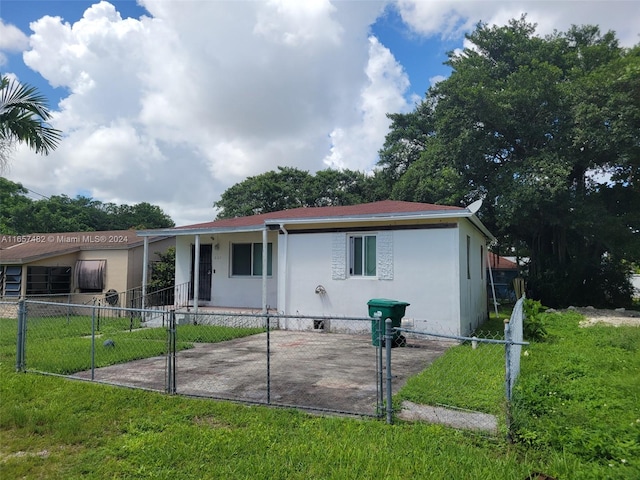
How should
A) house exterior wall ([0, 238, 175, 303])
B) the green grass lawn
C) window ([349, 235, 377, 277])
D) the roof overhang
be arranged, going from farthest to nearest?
house exterior wall ([0, 238, 175, 303]), window ([349, 235, 377, 277]), the roof overhang, the green grass lawn

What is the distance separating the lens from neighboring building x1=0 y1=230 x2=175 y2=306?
16.8 metres

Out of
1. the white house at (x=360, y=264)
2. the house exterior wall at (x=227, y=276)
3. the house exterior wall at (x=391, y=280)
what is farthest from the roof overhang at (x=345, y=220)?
the house exterior wall at (x=227, y=276)

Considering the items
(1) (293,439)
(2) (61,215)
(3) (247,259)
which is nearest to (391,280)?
(3) (247,259)

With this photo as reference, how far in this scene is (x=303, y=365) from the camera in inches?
278

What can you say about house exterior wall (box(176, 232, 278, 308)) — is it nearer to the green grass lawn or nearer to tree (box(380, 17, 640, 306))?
the green grass lawn

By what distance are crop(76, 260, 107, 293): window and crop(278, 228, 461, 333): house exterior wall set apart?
9205mm

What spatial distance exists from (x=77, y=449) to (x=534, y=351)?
307 inches

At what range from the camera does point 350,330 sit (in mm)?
11242

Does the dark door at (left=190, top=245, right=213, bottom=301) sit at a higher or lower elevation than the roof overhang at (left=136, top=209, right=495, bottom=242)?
lower

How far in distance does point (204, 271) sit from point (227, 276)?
1117 mm

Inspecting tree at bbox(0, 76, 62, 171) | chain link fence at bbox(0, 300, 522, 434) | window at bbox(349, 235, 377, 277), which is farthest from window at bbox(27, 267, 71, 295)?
window at bbox(349, 235, 377, 277)

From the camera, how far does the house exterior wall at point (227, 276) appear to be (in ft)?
44.7

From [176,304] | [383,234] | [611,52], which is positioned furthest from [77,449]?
[611,52]

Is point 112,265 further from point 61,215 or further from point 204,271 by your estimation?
point 61,215
